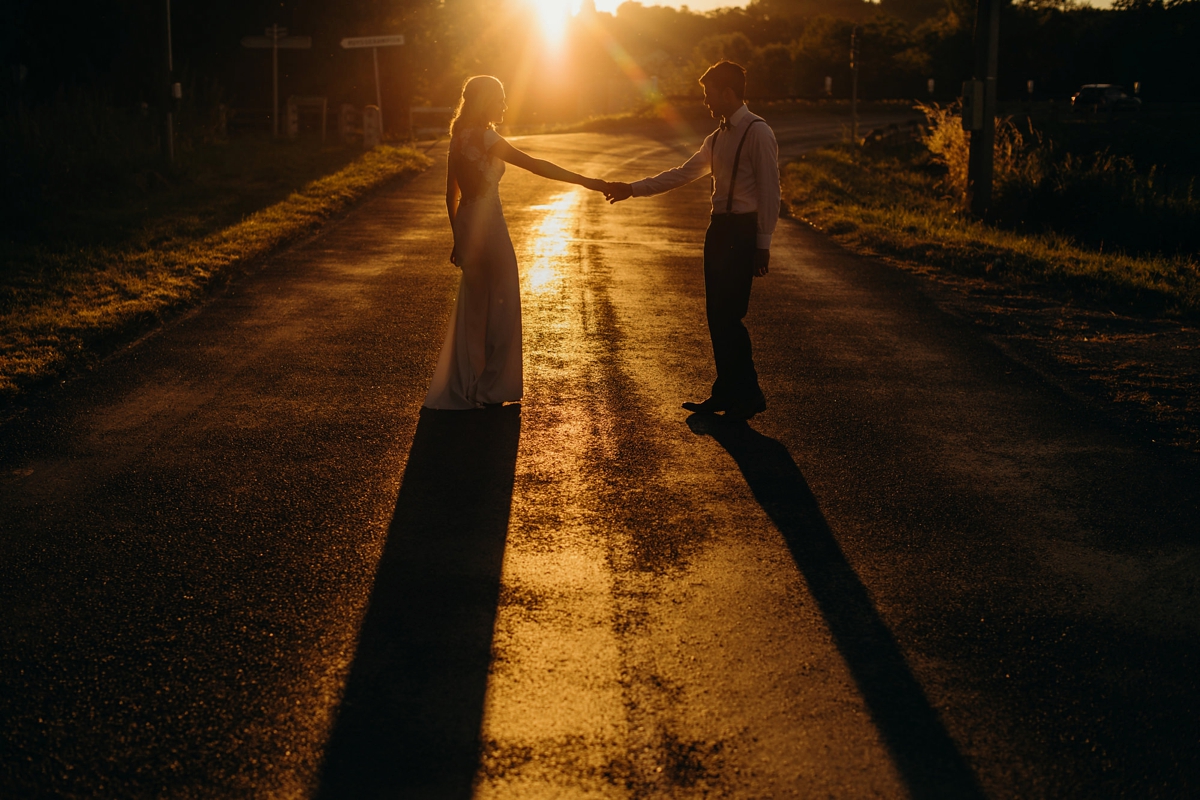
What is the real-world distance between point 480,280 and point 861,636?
4037 millimetres

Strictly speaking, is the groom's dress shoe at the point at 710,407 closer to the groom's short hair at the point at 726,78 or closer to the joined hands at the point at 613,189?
the joined hands at the point at 613,189

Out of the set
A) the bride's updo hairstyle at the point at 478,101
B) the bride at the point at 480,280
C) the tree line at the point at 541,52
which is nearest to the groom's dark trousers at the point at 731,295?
the bride at the point at 480,280

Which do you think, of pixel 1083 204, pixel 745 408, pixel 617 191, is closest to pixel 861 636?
pixel 745 408

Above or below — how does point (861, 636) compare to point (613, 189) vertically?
below

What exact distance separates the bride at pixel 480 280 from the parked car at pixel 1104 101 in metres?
50.5

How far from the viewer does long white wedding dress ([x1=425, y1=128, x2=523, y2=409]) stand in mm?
7320

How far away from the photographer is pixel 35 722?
3465mm

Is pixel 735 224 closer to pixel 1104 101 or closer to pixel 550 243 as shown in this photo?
pixel 550 243

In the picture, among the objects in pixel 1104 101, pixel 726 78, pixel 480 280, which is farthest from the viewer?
pixel 1104 101

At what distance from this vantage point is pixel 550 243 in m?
14.9

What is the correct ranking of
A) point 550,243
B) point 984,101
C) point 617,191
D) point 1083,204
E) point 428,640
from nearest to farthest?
1. point 428,640
2. point 617,191
3. point 550,243
4. point 984,101
5. point 1083,204

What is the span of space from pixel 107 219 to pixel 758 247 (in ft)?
37.3

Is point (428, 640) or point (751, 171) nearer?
point (428, 640)

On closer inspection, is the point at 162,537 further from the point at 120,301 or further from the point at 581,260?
the point at 581,260
